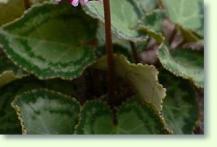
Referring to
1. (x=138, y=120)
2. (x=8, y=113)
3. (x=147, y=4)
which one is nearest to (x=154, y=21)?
(x=147, y=4)

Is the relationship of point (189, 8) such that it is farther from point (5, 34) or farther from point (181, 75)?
point (5, 34)

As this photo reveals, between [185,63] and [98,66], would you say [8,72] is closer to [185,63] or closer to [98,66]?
[98,66]

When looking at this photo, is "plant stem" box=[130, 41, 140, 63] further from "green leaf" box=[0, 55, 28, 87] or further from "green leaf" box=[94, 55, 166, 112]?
"green leaf" box=[0, 55, 28, 87]

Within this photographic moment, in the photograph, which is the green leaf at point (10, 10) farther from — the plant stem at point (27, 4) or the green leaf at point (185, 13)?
the green leaf at point (185, 13)

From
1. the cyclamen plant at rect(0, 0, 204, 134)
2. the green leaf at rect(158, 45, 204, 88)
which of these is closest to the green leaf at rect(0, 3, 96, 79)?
the cyclamen plant at rect(0, 0, 204, 134)

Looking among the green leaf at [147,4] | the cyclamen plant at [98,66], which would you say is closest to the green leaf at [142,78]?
the cyclamen plant at [98,66]
